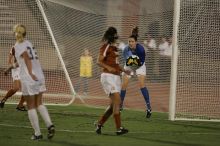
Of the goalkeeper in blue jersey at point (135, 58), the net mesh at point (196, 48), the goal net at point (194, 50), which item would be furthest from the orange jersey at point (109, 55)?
the net mesh at point (196, 48)

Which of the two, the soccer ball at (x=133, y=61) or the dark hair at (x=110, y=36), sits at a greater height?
the dark hair at (x=110, y=36)

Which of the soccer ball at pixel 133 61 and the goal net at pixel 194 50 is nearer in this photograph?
the soccer ball at pixel 133 61

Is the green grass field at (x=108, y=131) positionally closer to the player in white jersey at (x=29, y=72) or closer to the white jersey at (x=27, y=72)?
the player in white jersey at (x=29, y=72)

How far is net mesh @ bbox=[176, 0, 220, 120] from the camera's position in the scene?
15.0m

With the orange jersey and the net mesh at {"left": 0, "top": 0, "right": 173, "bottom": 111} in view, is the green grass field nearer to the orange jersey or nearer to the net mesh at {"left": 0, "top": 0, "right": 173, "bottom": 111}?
the orange jersey

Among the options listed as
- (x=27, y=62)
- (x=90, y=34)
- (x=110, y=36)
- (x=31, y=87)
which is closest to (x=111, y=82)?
(x=110, y=36)

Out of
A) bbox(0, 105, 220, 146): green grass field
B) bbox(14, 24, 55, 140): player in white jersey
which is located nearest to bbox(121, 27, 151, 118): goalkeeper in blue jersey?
bbox(0, 105, 220, 146): green grass field

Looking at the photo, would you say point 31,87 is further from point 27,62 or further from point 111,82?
point 111,82

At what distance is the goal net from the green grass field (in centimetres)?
63

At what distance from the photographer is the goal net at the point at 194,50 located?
48.9 feet

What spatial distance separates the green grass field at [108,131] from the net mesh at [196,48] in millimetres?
780

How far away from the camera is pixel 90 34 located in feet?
57.8

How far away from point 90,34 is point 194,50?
3507mm

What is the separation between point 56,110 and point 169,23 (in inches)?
142
